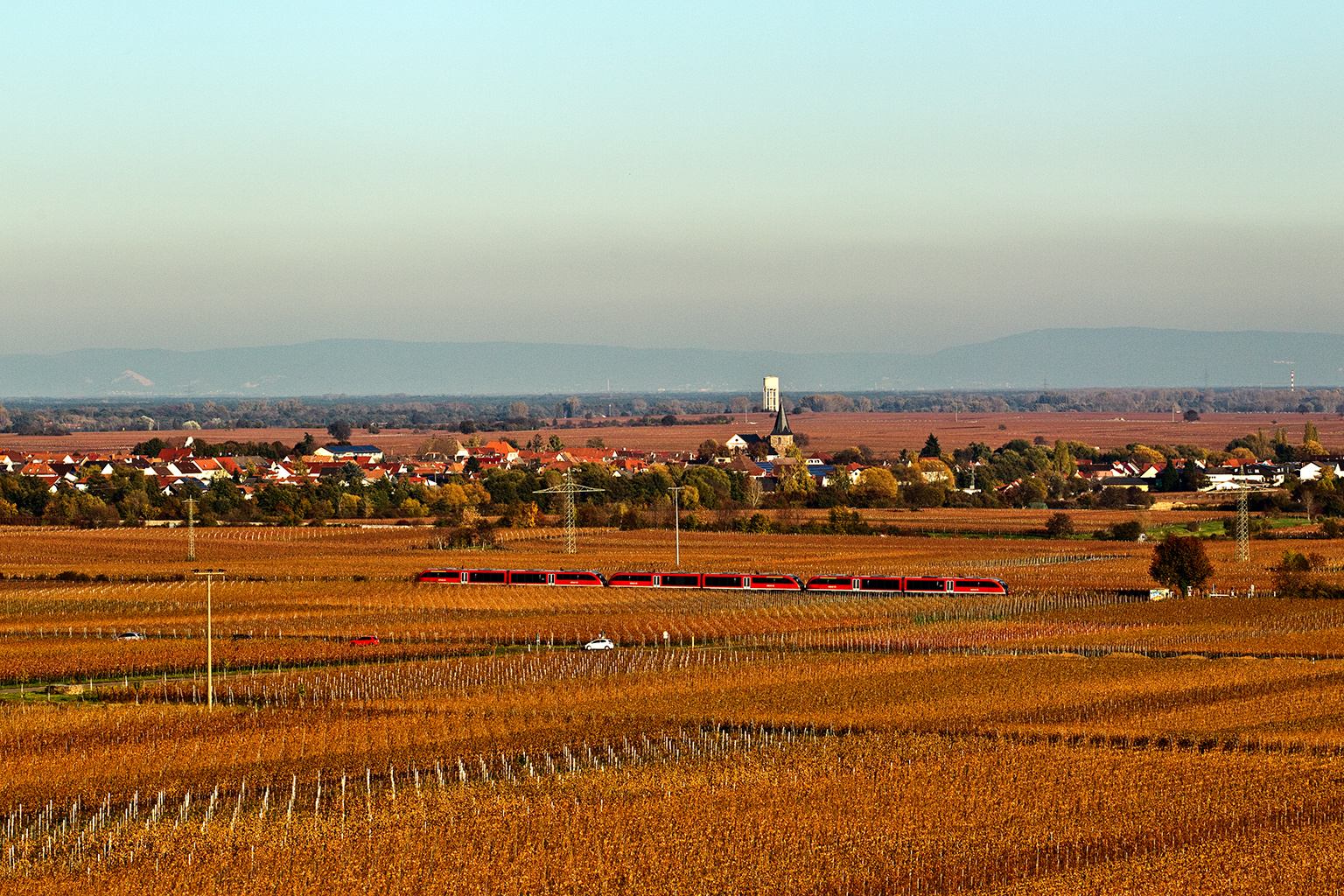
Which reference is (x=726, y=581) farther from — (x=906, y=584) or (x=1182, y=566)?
(x=1182, y=566)

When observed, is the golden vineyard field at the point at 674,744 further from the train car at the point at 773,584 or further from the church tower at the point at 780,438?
the church tower at the point at 780,438

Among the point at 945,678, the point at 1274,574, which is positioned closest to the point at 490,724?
the point at 945,678

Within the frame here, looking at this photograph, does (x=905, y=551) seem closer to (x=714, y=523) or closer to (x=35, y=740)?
(x=714, y=523)

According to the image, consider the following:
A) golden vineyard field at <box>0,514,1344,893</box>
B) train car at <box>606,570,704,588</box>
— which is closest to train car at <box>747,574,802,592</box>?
train car at <box>606,570,704,588</box>

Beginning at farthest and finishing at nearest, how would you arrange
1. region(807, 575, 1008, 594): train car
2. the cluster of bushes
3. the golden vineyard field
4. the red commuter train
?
the red commuter train → region(807, 575, 1008, 594): train car → the cluster of bushes → the golden vineyard field

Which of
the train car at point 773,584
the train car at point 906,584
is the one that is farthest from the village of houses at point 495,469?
the train car at point 906,584

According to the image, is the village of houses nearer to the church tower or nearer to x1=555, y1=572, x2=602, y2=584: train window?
the church tower

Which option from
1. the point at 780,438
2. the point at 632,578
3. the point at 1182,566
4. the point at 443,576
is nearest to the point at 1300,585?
the point at 1182,566
